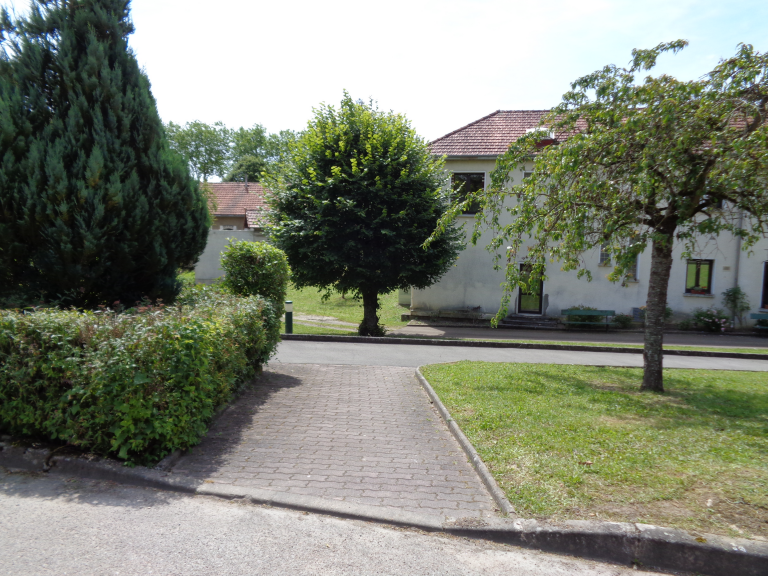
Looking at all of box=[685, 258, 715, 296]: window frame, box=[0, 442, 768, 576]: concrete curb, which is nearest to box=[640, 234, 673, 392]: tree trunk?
box=[0, 442, 768, 576]: concrete curb

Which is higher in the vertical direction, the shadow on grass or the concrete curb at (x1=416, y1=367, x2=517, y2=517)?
the shadow on grass

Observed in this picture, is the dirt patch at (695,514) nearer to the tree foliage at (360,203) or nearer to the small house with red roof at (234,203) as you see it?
the tree foliage at (360,203)

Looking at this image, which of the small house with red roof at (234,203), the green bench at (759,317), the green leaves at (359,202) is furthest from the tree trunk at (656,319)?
the small house with red roof at (234,203)

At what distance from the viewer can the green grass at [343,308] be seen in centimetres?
2295

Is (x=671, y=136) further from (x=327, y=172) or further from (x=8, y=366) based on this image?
(x=327, y=172)

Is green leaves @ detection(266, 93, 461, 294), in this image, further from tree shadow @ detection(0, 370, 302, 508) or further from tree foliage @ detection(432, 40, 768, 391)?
tree shadow @ detection(0, 370, 302, 508)

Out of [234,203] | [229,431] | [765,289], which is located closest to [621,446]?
[229,431]

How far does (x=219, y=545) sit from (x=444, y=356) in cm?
938

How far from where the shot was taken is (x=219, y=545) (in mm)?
3650

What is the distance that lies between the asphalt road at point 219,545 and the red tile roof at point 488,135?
752 inches

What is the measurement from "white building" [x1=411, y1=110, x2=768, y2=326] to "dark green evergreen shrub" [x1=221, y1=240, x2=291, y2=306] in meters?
13.3

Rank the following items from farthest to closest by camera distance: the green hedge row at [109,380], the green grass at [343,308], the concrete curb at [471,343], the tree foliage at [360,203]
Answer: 1. the green grass at [343,308]
2. the tree foliage at [360,203]
3. the concrete curb at [471,343]
4. the green hedge row at [109,380]

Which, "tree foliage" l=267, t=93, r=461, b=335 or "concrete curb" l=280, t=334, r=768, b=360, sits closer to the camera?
"concrete curb" l=280, t=334, r=768, b=360

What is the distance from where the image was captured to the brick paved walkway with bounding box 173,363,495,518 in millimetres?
4512
